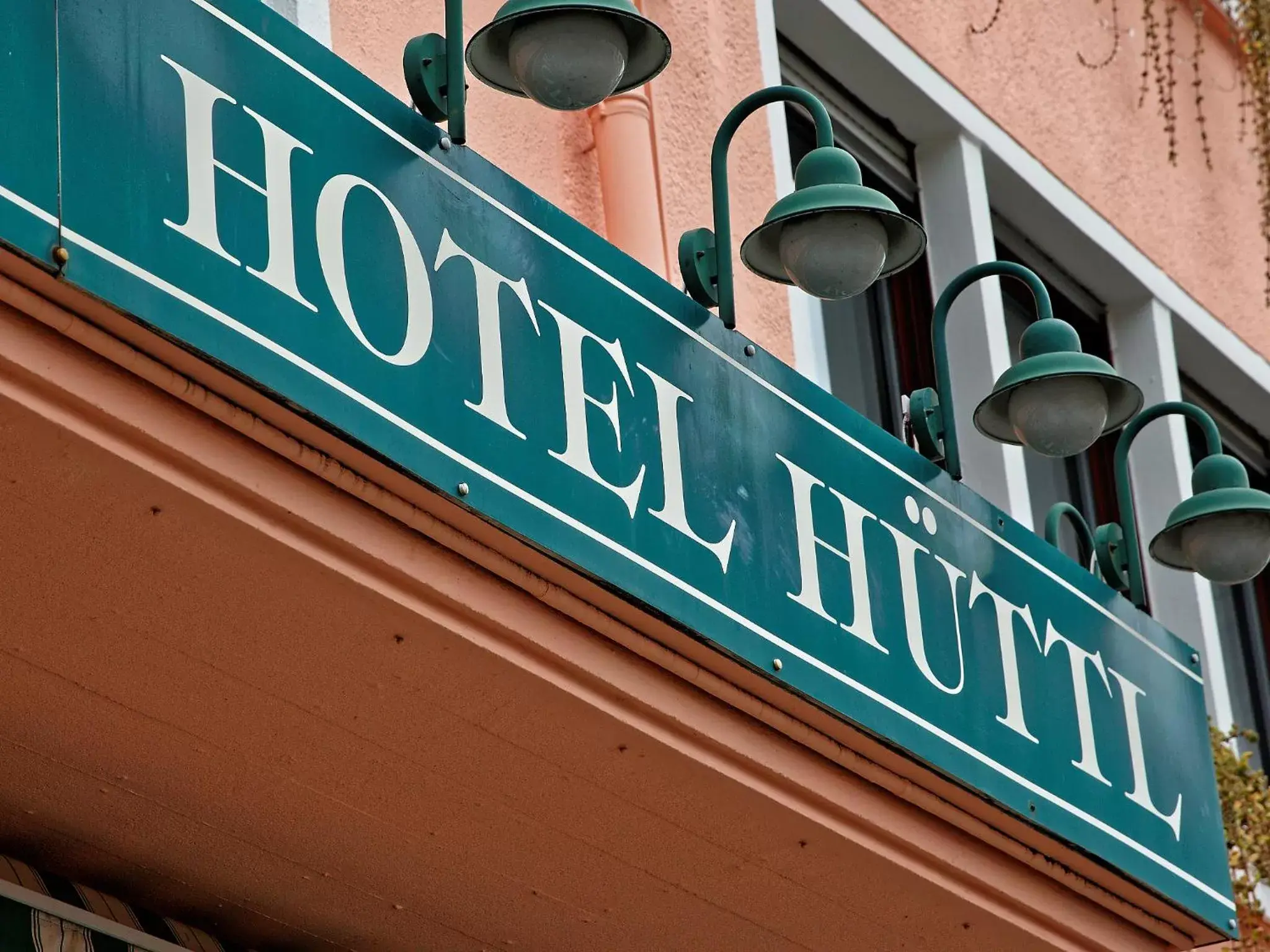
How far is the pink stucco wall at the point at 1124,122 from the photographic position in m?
7.07

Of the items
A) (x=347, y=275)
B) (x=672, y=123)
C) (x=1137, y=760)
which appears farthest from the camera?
(x=672, y=123)

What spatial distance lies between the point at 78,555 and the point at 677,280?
7.77ft

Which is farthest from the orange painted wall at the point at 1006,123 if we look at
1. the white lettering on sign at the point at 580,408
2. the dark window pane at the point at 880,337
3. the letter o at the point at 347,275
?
the letter o at the point at 347,275

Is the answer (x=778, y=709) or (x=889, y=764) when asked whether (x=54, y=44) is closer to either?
(x=778, y=709)

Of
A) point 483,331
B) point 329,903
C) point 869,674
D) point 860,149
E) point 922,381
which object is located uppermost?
point 860,149

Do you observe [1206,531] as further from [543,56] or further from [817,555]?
[543,56]

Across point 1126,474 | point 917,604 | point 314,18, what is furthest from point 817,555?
point 314,18

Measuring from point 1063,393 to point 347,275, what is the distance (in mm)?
1861

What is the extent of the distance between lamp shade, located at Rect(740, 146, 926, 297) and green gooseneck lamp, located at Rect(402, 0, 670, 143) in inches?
17.3

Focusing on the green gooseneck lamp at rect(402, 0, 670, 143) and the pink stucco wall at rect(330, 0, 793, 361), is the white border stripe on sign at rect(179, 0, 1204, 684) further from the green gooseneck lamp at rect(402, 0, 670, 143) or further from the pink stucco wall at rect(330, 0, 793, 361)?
the pink stucco wall at rect(330, 0, 793, 361)

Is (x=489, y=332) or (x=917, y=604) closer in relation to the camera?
(x=489, y=332)

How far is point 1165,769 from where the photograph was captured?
16.8 feet

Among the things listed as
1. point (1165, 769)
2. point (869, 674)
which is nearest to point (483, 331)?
point (869, 674)

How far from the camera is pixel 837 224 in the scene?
415 centimetres
